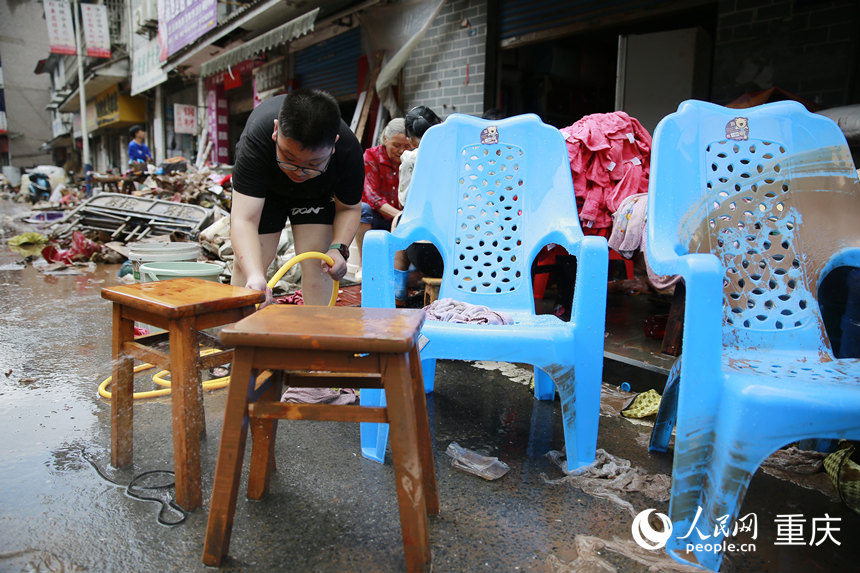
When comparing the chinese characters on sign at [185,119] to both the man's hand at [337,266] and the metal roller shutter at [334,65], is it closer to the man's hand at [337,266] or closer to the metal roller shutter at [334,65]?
the metal roller shutter at [334,65]

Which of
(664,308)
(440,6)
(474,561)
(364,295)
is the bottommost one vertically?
(474,561)

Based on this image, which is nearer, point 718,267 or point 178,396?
point 718,267

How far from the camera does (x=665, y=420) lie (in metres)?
Result: 2.24

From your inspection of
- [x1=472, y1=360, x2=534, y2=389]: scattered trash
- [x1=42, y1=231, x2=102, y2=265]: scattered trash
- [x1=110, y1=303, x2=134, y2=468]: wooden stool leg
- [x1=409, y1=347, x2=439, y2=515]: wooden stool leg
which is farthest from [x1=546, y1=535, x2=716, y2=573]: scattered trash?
[x1=42, y1=231, x2=102, y2=265]: scattered trash

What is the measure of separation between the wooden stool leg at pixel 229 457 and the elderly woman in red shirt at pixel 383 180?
10.2 feet

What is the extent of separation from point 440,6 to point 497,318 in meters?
4.79

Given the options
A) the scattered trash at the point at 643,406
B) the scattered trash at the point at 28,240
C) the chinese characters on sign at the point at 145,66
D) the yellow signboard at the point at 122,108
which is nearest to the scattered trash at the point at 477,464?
the scattered trash at the point at 643,406

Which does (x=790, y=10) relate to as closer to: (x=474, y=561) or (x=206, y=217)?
(x=474, y=561)

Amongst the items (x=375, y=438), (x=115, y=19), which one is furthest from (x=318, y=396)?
(x=115, y=19)

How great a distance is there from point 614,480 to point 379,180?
3.38 metres

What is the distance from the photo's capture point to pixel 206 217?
7672mm

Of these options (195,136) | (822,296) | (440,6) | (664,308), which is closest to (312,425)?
(822,296)

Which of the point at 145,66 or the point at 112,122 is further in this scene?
the point at 112,122

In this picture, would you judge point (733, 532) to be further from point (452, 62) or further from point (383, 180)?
point (452, 62)
